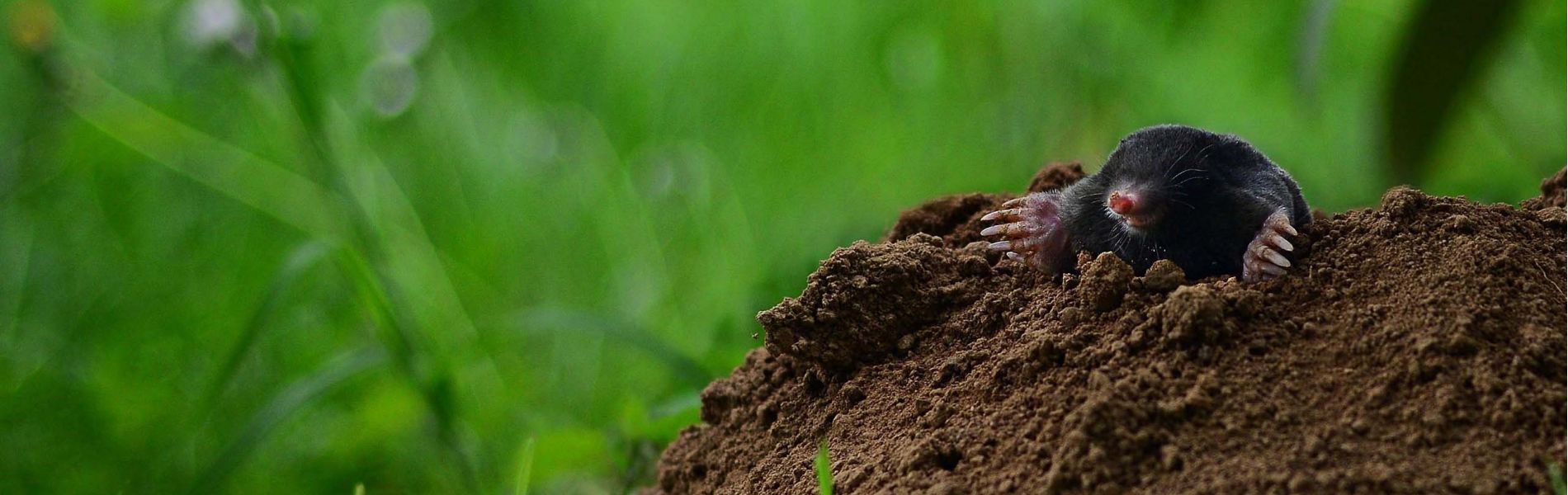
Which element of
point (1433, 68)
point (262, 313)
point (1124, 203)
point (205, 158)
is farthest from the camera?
point (205, 158)

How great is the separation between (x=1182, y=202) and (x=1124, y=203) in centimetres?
12

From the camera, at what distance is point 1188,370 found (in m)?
1.67

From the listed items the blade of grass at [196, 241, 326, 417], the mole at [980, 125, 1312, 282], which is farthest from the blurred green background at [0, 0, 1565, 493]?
the mole at [980, 125, 1312, 282]

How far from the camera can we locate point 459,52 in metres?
5.63

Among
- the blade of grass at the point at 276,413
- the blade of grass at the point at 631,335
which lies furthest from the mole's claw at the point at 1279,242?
the blade of grass at the point at 276,413

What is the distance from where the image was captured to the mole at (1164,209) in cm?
214

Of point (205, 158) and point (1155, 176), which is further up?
point (205, 158)

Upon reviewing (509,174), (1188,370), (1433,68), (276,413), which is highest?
(509,174)

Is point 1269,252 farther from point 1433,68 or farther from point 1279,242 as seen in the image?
point 1433,68

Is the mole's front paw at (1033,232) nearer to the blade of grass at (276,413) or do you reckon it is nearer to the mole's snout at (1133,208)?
the mole's snout at (1133,208)

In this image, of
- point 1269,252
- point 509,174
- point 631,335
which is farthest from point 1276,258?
point 509,174

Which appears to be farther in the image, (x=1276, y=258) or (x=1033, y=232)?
(x=1033, y=232)

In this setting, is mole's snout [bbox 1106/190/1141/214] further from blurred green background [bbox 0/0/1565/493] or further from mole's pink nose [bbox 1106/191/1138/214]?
blurred green background [bbox 0/0/1565/493]

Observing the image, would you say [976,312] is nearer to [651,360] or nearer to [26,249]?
[651,360]
